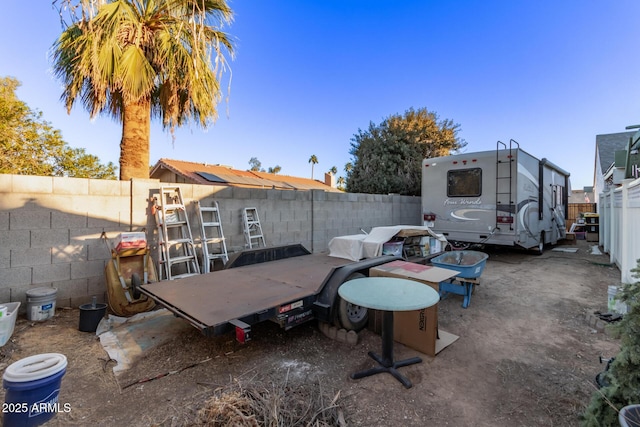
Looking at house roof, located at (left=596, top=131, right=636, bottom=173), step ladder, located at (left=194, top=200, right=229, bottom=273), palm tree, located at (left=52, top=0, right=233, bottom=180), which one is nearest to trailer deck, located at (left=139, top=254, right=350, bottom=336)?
step ladder, located at (left=194, top=200, right=229, bottom=273)

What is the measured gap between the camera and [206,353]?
286cm

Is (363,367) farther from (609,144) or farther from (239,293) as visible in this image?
(609,144)

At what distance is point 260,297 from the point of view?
2.93 meters

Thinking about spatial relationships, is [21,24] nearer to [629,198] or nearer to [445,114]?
[629,198]

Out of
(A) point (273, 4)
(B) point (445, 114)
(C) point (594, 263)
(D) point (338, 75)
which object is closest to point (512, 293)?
(C) point (594, 263)

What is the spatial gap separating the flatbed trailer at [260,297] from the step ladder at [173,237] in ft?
3.05

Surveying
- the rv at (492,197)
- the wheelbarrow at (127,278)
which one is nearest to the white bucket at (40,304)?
the wheelbarrow at (127,278)

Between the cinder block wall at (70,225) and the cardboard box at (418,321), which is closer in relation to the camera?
the cardboard box at (418,321)

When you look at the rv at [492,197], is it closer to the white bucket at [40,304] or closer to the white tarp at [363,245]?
the white tarp at [363,245]

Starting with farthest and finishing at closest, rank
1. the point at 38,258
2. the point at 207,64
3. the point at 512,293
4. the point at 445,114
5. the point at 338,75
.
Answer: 1. the point at 445,114
2. the point at 338,75
3. the point at 207,64
4. the point at 512,293
5. the point at 38,258

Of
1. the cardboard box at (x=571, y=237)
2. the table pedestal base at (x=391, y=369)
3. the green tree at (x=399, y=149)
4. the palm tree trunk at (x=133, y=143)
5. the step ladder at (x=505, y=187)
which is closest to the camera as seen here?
the table pedestal base at (x=391, y=369)

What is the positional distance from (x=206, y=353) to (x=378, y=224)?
7.26m

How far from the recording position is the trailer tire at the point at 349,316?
10.2ft

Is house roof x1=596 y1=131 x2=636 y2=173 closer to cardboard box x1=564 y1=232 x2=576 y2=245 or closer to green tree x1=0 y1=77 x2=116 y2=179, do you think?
cardboard box x1=564 y1=232 x2=576 y2=245
